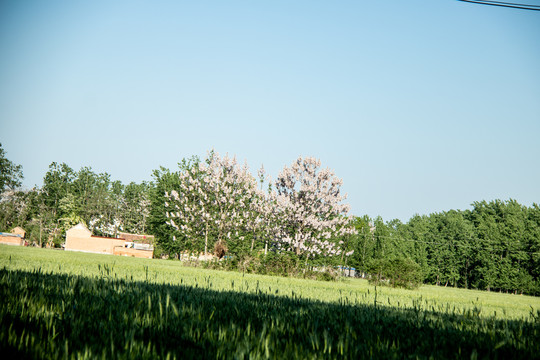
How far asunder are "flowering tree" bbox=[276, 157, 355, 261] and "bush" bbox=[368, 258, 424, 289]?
7.99 m

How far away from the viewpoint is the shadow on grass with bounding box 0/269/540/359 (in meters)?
2.78

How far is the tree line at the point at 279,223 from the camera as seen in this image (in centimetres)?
3388

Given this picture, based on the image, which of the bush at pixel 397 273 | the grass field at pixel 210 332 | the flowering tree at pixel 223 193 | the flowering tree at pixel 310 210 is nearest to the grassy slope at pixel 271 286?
the grass field at pixel 210 332

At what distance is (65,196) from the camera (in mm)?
100500

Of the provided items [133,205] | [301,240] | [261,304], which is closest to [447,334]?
[261,304]

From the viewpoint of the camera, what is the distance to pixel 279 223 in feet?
113

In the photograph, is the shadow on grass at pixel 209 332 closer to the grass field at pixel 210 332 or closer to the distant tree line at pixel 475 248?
the grass field at pixel 210 332

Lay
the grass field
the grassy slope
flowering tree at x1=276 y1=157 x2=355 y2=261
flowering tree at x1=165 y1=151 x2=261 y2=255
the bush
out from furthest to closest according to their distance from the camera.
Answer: flowering tree at x1=165 y1=151 x2=261 y2=255, flowering tree at x1=276 y1=157 x2=355 y2=261, the bush, the grassy slope, the grass field

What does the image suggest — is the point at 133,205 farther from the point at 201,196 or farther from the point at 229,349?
the point at 229,349

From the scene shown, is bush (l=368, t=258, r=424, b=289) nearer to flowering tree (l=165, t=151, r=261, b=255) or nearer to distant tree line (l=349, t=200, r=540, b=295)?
flowering tree (l=165, t=151, r=261, b=255)

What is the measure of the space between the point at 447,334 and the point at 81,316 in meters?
3.71

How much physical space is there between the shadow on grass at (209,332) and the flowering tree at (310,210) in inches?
1097

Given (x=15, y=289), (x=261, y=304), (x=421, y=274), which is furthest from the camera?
(x=421, y=274)

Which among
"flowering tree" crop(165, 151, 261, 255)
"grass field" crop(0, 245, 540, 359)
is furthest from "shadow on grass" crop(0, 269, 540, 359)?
"flowering tree" crop(165, 151, 261, 255)
